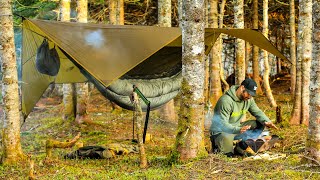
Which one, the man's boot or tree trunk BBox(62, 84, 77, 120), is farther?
tree trunk BBox(62, 84, 77, 120)

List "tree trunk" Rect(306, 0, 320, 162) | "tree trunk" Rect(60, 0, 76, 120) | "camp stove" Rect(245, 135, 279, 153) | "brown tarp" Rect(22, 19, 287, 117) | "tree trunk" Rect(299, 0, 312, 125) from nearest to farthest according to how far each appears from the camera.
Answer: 1. "tree trunk" Rect(306, 0, 320, 162)
2. "brown tarp" Rect(22, 19, 287, 117)
3. "camp stove" Rect(245, 135, 279, 153)
4. "tree trunk" Rect(299, 0, 312, 125)
5. "tree trunk" Rect(60, 0, 76, 120)

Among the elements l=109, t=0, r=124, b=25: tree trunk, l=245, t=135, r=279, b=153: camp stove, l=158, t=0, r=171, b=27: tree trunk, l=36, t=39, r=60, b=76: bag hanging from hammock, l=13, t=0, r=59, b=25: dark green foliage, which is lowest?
l=245, t=135, r=279, b=153: camp stove

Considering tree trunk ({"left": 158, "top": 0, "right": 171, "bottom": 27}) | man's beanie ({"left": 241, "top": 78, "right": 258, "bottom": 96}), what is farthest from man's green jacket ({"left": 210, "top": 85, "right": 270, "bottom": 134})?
tree trunk ({"left": 158, "top": 0, "right": 171, "bottom": 27})

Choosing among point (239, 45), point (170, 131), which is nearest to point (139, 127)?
point (170, 131)

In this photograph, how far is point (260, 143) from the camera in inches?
201

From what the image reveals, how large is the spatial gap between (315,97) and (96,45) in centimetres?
255

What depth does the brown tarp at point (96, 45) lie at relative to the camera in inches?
187

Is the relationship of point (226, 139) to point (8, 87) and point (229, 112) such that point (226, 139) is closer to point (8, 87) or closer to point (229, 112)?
point (229, 112)

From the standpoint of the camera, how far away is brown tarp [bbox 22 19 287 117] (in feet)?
15.5

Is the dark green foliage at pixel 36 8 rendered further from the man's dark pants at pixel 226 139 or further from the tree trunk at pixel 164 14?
the man's dark pants at pixel 226 139

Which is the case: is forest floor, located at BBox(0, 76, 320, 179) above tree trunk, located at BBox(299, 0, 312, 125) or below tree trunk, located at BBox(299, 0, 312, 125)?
below

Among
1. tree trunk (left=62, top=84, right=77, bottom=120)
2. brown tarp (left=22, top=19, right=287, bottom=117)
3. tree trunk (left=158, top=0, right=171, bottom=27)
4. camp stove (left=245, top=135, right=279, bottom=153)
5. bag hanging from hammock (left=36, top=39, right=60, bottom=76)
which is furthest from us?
tree trunk (left=62, top=84, right=77, bottom=120)

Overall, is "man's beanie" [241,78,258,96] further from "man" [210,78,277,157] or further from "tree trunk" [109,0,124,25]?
"tree trunk" [109,0,124,25]

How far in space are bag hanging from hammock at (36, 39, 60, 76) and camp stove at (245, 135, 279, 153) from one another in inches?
108
